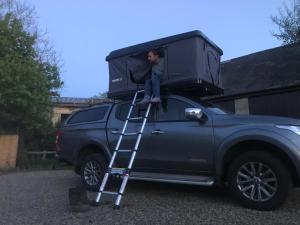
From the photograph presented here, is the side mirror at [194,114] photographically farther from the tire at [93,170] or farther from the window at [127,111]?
the tire at [93,170]

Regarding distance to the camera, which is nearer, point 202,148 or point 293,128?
point 293,128

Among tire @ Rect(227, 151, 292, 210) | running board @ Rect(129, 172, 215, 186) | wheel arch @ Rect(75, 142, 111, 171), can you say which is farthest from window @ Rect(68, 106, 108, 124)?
tire @ Rect(227, 151, 292, 210)

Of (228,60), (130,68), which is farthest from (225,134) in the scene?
(228,60)

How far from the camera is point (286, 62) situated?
19781mm

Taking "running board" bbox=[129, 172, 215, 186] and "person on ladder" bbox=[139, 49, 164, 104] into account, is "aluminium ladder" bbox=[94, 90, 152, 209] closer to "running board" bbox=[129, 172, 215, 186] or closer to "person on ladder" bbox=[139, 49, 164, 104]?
"person on ladder" bbox=[139, 49, 164, 104]

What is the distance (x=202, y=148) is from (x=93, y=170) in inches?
108

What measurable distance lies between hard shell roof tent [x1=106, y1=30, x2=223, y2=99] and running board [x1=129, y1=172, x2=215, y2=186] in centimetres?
169

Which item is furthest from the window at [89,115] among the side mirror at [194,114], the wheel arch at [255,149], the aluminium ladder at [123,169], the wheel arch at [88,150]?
the wheel arch at [255,149]

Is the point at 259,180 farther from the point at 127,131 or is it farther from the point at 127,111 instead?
the point at 127,111

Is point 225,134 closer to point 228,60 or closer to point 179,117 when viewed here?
point 179,117

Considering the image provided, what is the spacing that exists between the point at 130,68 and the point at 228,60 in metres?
17.0

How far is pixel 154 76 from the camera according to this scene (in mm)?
8578

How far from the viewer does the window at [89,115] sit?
32.0 feet

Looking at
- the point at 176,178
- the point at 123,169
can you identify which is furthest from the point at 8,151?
the point at 176,178
